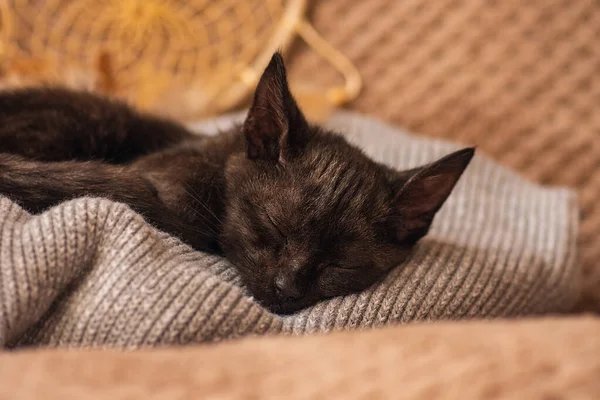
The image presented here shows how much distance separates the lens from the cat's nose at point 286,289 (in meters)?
1.12

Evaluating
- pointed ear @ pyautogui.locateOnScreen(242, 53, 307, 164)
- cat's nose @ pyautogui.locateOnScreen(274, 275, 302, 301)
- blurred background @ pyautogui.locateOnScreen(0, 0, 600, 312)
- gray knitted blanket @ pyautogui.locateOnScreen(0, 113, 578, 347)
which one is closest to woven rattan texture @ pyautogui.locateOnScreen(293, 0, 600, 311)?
blurred background @ pyautogui.locateOnScreen(0, 0, 600, 312)

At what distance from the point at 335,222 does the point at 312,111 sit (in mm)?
848

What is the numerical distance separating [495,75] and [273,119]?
95cm

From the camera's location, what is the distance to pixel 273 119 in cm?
123

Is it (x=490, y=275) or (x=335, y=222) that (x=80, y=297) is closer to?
(x=335, y=222)

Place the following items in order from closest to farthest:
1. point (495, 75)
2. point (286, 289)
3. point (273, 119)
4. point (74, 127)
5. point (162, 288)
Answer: point (162, 288) → point (286, 289) → point (273, 119) → point (74, 127) → point (495, 75)

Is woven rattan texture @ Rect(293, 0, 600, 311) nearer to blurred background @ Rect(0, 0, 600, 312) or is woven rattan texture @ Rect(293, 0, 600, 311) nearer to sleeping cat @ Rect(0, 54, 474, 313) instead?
blurred background @ Rect(0, 0, 600, 312)

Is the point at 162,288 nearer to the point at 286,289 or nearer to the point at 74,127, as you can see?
the point at 286,289

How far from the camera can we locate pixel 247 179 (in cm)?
124

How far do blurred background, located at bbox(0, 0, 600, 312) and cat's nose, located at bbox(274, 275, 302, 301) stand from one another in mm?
890

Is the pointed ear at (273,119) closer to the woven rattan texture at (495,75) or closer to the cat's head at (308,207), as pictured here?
the cat's head at (308,207)

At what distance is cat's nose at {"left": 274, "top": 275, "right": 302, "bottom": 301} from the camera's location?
1.12 m

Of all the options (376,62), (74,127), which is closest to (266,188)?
(74,127)

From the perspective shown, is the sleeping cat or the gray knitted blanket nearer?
the gray knitted blanket
